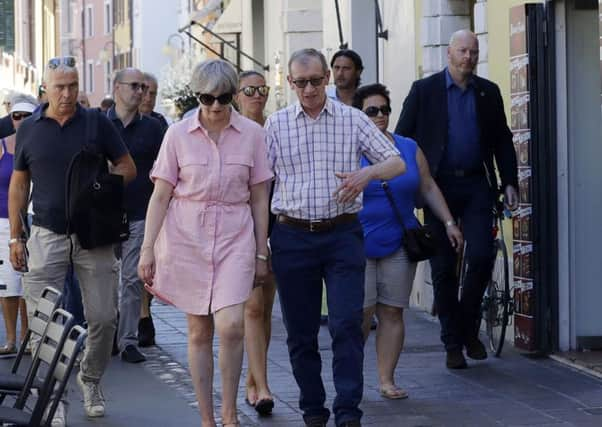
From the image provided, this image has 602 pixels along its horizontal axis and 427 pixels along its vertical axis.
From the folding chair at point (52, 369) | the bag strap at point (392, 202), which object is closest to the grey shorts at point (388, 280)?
the bag strap at point (392, 202)

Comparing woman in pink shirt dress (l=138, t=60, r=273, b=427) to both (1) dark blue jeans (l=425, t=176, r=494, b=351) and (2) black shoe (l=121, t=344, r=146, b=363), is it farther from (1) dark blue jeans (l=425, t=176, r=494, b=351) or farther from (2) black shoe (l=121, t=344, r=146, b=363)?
(2) black shoe (l=121, t=344, r=146, b=363)

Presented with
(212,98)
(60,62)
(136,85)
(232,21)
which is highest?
(232,21)

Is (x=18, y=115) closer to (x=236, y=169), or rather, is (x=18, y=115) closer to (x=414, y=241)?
(x=414, y=241)

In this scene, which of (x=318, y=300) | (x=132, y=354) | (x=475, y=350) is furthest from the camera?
(x=132, y=354)

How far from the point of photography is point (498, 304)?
10984 mm

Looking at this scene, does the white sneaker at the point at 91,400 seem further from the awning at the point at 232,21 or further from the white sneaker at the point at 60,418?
the awning at the point at 232,21

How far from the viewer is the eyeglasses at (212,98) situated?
772cm

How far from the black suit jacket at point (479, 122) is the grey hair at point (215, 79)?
2.82m

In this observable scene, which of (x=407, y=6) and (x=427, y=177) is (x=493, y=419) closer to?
(x=427, y=177)

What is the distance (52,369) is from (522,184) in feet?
17.3

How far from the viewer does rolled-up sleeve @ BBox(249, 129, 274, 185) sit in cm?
786

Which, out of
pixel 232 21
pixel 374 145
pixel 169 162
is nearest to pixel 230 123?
pixel 169 162

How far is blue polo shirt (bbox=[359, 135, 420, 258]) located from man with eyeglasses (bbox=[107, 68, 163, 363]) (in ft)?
8.74

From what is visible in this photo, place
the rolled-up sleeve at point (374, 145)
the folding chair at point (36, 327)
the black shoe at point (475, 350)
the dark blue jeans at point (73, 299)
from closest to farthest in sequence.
Answer: the folding chair at point (36, 327)
the rolled-up sleeve at point (374, 145)
the black shoe at point (475, 350)
the dark blue jeans at point (73, 299)
